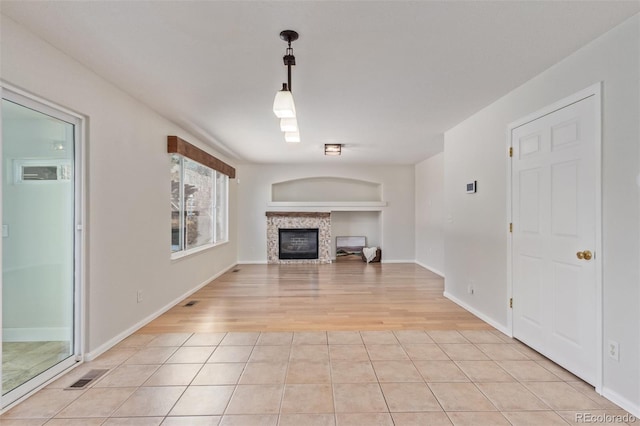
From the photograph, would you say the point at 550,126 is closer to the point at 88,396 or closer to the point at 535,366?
the point at 535,366

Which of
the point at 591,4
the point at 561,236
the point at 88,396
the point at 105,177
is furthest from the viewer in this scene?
the point at 105,177

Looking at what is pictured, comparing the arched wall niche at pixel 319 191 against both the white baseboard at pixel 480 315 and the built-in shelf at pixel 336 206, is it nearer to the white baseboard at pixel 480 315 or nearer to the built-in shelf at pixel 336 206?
the built-in shelf at pixel 336 206

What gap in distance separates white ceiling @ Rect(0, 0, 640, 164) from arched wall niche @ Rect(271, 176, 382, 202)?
4.09 m

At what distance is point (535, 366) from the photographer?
A: 7.97 feet

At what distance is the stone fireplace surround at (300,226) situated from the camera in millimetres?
7266

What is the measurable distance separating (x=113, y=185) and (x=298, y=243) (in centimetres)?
489

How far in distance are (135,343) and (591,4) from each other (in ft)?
13.5

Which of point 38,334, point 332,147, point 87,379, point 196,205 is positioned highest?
point 332,147

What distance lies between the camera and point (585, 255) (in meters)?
2.17

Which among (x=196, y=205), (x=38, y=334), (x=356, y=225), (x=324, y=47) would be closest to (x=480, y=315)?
(x=324, y=47)

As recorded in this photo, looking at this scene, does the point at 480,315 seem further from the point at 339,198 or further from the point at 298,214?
the point at 339,198

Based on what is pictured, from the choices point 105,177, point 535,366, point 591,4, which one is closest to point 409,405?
point 535,366

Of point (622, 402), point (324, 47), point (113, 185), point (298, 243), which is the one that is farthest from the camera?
point (298, 243)

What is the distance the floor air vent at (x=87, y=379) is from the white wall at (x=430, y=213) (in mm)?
5349
